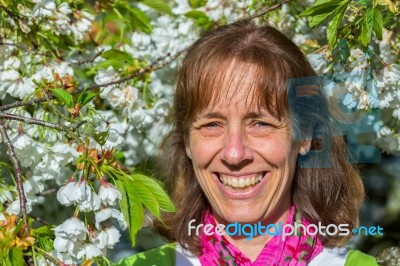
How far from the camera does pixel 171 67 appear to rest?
9.63 feet

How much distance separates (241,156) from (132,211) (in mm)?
353

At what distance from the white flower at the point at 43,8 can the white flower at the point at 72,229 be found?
25.6 inches

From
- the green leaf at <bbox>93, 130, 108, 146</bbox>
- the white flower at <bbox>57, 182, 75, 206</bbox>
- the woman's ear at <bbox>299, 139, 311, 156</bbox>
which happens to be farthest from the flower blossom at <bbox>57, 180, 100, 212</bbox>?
the woman's ear at <bbox>299, 139, 311, 156</bbox>

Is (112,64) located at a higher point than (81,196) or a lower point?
higher

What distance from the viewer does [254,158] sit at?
1.99 meters

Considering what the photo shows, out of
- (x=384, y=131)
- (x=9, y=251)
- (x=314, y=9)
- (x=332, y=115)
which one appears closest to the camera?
(x=9, y=251)

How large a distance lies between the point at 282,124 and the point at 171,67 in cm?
96

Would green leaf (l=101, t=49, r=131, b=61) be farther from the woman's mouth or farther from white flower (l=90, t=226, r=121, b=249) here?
white flower (l=90, t=226, r=121, b=249)

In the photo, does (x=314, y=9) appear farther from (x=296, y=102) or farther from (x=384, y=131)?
(x=384, y=131)

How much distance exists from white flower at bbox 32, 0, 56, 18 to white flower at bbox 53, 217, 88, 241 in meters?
0.65

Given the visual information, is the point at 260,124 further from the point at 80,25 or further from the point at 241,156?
the point at 80,25

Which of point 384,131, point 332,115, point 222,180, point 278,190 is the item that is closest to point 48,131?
point 222,180

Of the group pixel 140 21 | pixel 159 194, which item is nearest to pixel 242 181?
pixel 159 194

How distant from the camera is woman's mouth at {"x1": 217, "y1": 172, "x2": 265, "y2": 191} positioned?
6.61 feet
